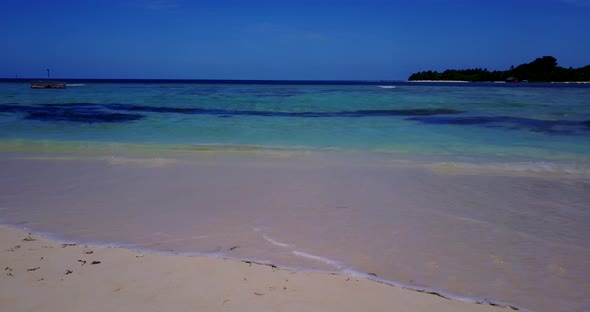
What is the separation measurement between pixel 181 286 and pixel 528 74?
118 metres

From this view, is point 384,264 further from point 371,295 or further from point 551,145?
point 551,145

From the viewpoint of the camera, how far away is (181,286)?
283 centimetres

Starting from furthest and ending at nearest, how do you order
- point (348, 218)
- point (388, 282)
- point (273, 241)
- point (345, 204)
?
→ point (345, 204), point (348, 218), point (273, 241), point (388, 282)

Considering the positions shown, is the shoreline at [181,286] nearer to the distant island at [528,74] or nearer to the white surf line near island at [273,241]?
the white surf line near island at [273,241]

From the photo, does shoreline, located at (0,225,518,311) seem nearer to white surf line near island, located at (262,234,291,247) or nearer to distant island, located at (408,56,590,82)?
white surf line near island, located at (262,234,291,247)

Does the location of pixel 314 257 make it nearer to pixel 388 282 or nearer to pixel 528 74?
pixel 388 282

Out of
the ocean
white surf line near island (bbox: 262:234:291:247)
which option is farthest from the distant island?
white surf line near island (bbox: 262:234:291:247)

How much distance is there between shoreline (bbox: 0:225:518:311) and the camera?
8.60 feet

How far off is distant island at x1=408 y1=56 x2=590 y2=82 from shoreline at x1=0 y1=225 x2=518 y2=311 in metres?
109

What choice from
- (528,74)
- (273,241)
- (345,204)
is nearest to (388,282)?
(273,241)

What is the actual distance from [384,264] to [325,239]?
0.63m

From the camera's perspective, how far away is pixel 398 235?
3896 mm

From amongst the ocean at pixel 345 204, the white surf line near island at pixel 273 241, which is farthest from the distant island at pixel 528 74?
the white surf line near island at pixel 273 241

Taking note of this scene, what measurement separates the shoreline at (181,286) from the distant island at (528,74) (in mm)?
109302
